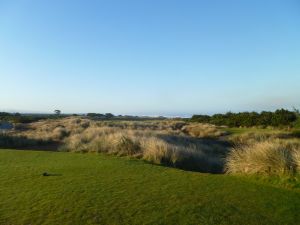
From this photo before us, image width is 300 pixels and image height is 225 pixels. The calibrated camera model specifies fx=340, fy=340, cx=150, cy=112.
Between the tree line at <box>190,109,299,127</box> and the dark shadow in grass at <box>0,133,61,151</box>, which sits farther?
the tree line at <box>190,109,299,127</box>

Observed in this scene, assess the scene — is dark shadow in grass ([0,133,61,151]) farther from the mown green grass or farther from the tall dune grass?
the tall dune grass

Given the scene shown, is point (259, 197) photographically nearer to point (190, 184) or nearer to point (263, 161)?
point (190, 184)

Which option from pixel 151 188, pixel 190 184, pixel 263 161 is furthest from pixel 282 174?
pixel 151 188

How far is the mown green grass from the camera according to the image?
6.49 metres

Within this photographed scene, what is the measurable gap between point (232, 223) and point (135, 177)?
169 inches

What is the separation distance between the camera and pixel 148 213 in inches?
263

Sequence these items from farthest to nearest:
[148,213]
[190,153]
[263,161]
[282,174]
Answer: [190,153] < [263,161] < [282,174] < [148,213]

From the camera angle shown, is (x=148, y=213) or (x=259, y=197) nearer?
(x=148, y=213)

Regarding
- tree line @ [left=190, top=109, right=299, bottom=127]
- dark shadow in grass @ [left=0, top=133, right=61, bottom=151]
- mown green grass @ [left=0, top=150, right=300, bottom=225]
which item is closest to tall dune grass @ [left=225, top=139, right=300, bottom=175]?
mown green grass @ [left=0, top=150, right=300, bottom=225]

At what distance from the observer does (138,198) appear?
25.1 ft

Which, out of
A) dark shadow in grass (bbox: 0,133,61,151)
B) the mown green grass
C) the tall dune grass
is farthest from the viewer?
dark shadow in grass (bbox: 0,133,61,151)

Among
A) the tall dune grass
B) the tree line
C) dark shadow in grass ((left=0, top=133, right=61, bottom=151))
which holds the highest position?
the tree line

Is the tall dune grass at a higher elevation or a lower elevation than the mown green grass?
higher

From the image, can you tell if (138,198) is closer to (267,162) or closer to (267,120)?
(267,162)
